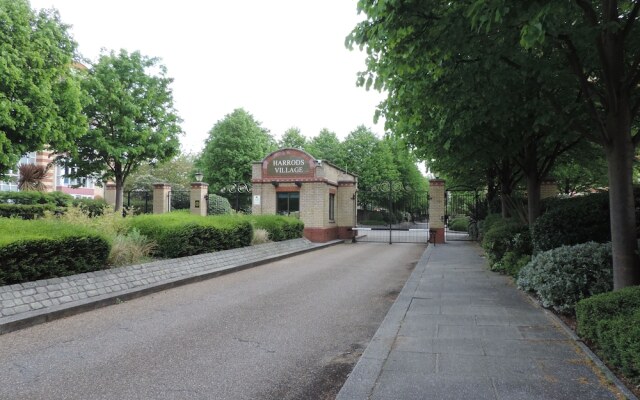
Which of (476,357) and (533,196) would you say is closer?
(476,357)

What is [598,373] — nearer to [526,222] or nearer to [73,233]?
[73,233]

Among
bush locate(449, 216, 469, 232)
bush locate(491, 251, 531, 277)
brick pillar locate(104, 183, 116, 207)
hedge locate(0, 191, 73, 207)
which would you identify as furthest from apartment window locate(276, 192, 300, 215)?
bush locate(449, 216, 469, 232)

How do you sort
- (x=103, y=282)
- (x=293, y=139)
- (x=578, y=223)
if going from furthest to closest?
1. (x=293, y=139)
2. (x=103, y=282)
3. (x=578, y=223)

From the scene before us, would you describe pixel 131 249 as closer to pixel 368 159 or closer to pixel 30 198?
pixel 30 198

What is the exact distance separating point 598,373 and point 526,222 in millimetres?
8745

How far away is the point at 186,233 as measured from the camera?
10.8 metres

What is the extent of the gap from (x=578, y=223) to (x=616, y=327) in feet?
13.8

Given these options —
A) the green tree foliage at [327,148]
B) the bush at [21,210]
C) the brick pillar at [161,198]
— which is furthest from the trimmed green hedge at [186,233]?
the green tree foliage at [327,148]

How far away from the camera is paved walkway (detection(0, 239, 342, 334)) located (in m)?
6.08

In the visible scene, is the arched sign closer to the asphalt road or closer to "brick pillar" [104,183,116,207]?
"brick pillar" [104,183,116,207]

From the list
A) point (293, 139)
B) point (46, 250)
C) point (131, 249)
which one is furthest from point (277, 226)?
point (293, 139)

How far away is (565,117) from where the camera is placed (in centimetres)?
646

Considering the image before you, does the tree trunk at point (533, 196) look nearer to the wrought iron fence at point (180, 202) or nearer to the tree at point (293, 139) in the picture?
the wrought iron fence at point (180, 202)

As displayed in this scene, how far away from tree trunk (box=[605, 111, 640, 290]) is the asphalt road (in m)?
3.23
